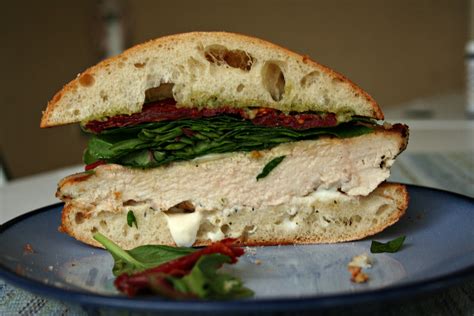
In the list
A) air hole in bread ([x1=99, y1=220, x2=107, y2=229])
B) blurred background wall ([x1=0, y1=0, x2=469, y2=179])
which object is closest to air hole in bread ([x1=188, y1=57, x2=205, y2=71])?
air hole in bread ([x1=99, y1=220, x2=107, y2=229])

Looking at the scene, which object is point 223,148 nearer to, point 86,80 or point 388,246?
point 86,80

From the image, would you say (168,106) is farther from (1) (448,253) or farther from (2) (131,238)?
(1) (448,253)

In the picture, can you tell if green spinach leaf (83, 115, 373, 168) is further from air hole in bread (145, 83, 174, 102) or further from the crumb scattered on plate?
the crumb scattered on plate

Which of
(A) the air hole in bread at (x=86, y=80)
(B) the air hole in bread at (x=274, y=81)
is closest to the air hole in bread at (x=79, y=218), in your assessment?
(A) the air hole in bread at (x=86, y=80)

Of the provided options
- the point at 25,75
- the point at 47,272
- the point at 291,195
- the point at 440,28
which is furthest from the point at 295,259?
the point at 440,28

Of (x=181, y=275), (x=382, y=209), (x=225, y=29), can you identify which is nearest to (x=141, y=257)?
(x=181, y=275)
